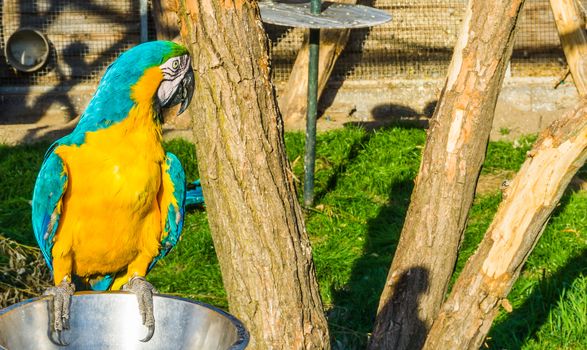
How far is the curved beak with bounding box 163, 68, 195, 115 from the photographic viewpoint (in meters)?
2.39

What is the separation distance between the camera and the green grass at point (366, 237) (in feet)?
12.4

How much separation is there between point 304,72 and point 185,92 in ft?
12.5

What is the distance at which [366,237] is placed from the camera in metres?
4.68

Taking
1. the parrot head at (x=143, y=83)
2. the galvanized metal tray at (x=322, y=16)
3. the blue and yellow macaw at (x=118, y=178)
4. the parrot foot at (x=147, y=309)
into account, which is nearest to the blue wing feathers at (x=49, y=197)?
the blue and yellow macaw at (x=118, y=178)

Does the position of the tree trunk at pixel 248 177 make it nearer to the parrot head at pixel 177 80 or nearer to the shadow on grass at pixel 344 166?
the parrot head at pixel 177 80

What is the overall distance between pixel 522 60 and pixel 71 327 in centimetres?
544

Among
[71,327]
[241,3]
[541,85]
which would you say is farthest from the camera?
[541,85]

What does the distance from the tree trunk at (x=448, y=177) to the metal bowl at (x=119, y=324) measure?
1.21 meters

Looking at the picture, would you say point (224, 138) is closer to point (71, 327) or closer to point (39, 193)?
point (39, 193)

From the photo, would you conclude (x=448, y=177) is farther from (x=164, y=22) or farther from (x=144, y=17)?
(x=144, y=17)

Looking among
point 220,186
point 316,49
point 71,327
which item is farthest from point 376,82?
point 71,327

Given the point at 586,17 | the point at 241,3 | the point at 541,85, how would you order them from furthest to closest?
the point at 541,85 → the point at 586,17 → the point at 241,3

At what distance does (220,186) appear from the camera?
2514 millimetres

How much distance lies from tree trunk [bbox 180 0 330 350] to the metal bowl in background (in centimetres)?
442
